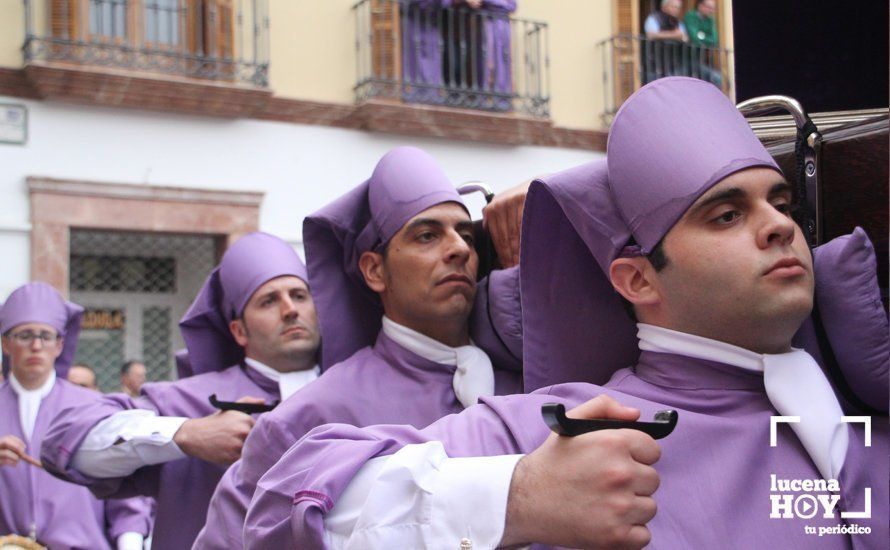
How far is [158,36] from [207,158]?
1.13 metres

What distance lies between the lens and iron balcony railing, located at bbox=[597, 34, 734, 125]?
1444cm

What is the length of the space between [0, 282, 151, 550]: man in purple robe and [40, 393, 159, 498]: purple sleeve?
1.01 m

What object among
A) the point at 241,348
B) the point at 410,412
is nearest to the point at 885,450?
the point at 410,412

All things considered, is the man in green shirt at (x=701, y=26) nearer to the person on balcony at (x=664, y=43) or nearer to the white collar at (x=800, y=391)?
the person on balcony at (x=664, y=43)

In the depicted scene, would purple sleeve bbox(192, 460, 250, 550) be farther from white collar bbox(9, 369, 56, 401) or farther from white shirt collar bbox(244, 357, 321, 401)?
white collar bbox(9, 369, 56, 401)

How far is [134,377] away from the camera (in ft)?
36.1

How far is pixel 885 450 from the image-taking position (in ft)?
8.11

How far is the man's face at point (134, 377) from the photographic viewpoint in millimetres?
10906

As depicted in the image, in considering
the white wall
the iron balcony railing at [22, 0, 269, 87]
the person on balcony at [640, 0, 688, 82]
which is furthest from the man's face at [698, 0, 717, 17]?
the iron balcony railing at [22, 0, 269, 87]

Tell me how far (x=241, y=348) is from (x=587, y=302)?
3.15 meters

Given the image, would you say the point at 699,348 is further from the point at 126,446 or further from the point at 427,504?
the point at 126,446

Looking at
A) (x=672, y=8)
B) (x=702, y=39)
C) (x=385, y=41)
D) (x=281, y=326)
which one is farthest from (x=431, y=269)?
(x=702, y=39)

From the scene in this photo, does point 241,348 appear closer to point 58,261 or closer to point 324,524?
point 324,524

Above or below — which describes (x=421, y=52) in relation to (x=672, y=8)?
below
